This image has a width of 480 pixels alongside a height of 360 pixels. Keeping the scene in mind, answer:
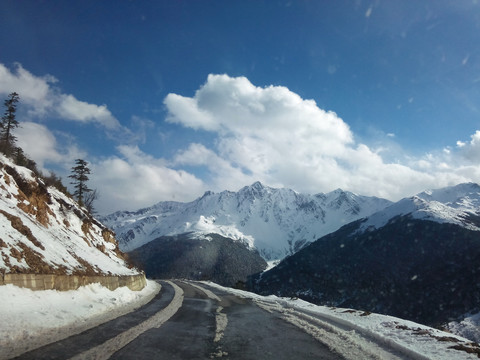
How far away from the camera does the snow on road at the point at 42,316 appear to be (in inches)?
271

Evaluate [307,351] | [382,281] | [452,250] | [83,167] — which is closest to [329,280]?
[382,281]

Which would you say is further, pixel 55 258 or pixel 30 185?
pixel 30 185

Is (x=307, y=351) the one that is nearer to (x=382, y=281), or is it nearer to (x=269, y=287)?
(x=382, y=281)

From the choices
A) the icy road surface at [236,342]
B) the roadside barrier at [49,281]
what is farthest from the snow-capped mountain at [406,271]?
the roadside barrier at [49,281]

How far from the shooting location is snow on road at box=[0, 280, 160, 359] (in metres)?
6.88

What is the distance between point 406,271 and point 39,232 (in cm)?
14704

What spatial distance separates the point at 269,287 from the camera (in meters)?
190

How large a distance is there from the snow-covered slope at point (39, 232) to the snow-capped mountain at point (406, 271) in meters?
96.6

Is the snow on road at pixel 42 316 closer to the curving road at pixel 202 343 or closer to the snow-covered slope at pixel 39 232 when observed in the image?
the curving road at pixel 202 343

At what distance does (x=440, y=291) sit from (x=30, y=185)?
127013mm

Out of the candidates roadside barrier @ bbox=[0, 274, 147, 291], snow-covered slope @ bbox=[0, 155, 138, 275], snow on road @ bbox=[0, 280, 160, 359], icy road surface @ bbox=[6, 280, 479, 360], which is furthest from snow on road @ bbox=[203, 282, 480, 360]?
snow-covered slope @ bbox=[0, 155, 138, 275]

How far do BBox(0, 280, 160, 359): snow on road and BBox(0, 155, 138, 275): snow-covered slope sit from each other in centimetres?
103

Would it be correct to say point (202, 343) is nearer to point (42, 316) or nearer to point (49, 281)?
point (42, 316)

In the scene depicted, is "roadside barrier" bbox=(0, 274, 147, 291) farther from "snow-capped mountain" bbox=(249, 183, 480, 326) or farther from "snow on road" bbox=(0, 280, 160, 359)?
"snow-capped mountain" bbox=(249, 183, 480, 326)
